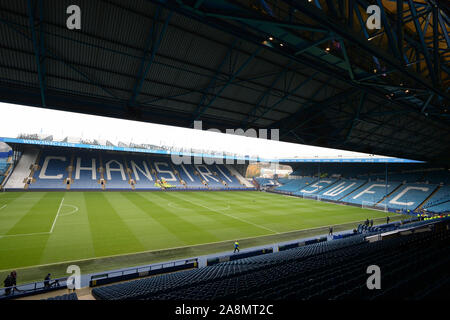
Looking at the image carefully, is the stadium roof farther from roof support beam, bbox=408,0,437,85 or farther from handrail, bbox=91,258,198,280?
handrail, bbox=91,258,198,280

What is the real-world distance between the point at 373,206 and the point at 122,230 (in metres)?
40.3

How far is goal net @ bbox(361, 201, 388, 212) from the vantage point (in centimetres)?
3766

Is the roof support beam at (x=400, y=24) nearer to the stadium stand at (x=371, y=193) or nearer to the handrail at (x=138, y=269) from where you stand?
the handrail at (x=138, y=269)

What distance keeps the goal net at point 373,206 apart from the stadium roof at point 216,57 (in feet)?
102

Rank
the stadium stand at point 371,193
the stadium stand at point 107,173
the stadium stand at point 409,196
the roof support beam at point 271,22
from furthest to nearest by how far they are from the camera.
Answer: the stadium stand at point 371,193 → the stadium stand at point 107,173 → the stadium stand at point 409,196 → the roof support beam at point 271,22

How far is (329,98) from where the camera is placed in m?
11.7

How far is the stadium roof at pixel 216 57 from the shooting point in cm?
566

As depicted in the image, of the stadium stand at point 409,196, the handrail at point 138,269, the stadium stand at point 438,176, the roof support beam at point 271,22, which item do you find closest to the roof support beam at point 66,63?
the roof support beam at point 271,22

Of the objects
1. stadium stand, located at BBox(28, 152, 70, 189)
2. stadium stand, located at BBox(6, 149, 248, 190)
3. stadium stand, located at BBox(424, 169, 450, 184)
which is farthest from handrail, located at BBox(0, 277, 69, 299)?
stadium stand, located at BBox(424, 169, 450, 184)

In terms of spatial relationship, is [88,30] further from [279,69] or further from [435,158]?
[435,158]

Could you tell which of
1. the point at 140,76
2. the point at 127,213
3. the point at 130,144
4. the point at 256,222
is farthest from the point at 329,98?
the point at 130,144

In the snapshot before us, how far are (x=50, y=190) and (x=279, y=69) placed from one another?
4387 cm

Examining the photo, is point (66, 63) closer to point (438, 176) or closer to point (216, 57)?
point (216, 57)

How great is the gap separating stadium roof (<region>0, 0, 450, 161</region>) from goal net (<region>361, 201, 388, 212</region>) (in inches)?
1226
